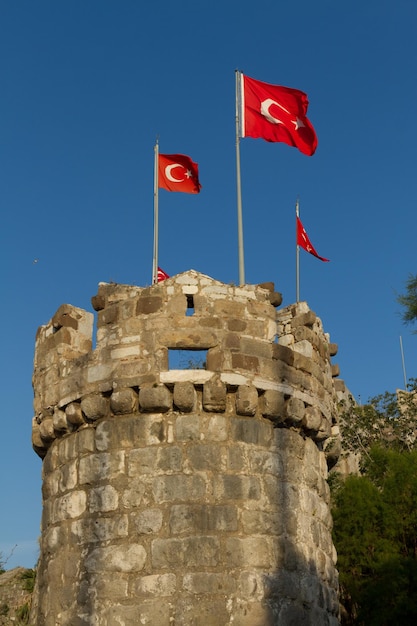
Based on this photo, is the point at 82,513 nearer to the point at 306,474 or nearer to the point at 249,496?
the point at 249,496

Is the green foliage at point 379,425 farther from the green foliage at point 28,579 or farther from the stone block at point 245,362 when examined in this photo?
the stone block at point 245,362

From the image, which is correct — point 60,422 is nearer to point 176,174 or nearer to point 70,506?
point 70,506

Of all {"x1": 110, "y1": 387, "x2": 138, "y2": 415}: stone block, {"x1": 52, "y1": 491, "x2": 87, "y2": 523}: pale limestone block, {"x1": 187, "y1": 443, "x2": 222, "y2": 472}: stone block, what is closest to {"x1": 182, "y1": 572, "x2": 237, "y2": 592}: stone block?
{"x1": 187, "y1": 443, "x2": 222, "y2": 472}: stone block

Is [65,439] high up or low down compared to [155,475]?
up

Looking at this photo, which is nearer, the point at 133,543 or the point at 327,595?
the point at 133,543

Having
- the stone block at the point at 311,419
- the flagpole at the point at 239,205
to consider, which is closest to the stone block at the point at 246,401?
the stone block at the point at 311,419

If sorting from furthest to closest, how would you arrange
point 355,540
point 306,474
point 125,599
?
point 355,540, point 306,474, point 125,599

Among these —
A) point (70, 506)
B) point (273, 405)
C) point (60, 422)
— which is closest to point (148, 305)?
point (60, 422)

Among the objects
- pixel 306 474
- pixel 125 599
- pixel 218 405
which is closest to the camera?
pixel 125 599

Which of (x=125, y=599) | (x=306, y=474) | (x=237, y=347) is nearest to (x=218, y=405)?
(x=237, y=347)

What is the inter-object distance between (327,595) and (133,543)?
2.42 m

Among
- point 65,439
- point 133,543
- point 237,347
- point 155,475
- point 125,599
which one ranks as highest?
point 237,347

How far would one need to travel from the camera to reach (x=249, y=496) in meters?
8.35

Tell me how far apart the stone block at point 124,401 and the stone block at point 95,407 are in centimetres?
12
